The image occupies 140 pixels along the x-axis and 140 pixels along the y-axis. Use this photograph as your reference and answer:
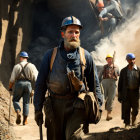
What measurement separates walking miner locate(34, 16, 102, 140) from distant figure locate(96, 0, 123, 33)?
13520mm

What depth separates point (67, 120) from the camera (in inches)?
147

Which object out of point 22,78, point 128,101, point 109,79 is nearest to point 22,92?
point 22,78

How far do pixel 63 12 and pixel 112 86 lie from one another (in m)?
10.2

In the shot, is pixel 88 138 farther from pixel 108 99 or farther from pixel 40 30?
pixel 40 30

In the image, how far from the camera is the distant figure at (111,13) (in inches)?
685

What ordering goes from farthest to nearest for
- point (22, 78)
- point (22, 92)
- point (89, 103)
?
point (22, 92) → point (22, 78) → point (89, 103)

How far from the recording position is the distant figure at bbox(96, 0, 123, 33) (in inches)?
685

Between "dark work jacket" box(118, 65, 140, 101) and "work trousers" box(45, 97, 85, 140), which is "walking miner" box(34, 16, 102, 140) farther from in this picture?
"dark work jacket" box(118, 65, 140, 101)

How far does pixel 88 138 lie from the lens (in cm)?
489

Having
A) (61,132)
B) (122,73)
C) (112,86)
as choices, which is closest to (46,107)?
(61,132)

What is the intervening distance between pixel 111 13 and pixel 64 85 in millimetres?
15045

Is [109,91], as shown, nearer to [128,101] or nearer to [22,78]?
[128,101]

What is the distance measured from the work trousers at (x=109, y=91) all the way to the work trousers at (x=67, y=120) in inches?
222

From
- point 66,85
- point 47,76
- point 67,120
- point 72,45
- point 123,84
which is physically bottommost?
point 67,120
